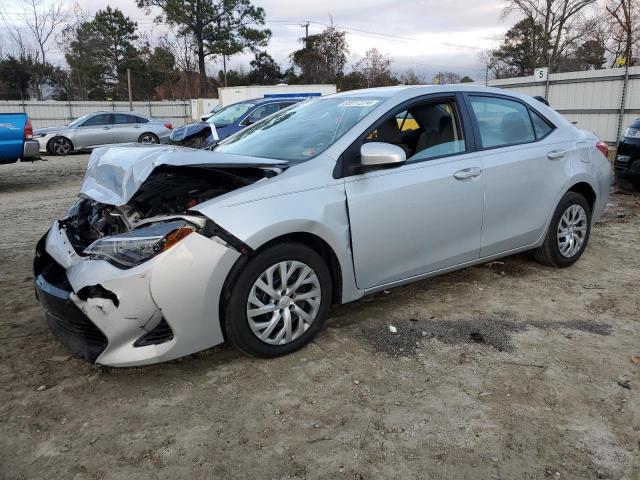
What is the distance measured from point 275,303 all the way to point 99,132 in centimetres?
1656

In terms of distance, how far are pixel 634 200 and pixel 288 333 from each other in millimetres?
6877

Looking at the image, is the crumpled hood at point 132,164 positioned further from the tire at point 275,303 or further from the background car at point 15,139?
the background car at point 15,139

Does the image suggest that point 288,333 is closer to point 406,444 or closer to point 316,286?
point 316,286

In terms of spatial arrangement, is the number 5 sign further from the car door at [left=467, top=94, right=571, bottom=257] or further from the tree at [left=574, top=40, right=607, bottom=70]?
the tree at [left=574, top=40, right=607, bottom=70]

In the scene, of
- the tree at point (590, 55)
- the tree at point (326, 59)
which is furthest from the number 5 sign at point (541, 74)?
the tree at point (326, 59)

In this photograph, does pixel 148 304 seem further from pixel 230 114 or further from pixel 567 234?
pixel 230 114

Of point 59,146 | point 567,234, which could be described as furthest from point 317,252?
point 59,146

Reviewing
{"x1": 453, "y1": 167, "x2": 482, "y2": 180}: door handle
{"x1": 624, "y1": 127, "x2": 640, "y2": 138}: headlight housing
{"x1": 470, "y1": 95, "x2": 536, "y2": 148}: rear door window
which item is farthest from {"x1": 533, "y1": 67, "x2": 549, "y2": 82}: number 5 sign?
{"x1": 453, "y1": 167, "x2": 482, "y2": 180}: door handle

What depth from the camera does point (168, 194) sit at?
11.0 feet

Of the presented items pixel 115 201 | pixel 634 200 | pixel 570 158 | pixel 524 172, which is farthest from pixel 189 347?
pixel 634 200

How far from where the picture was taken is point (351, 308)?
13.2 feet

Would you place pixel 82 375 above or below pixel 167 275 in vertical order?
below

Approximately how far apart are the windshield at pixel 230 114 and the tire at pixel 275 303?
9753 millimetres

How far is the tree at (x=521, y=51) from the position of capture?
37.0 metres
